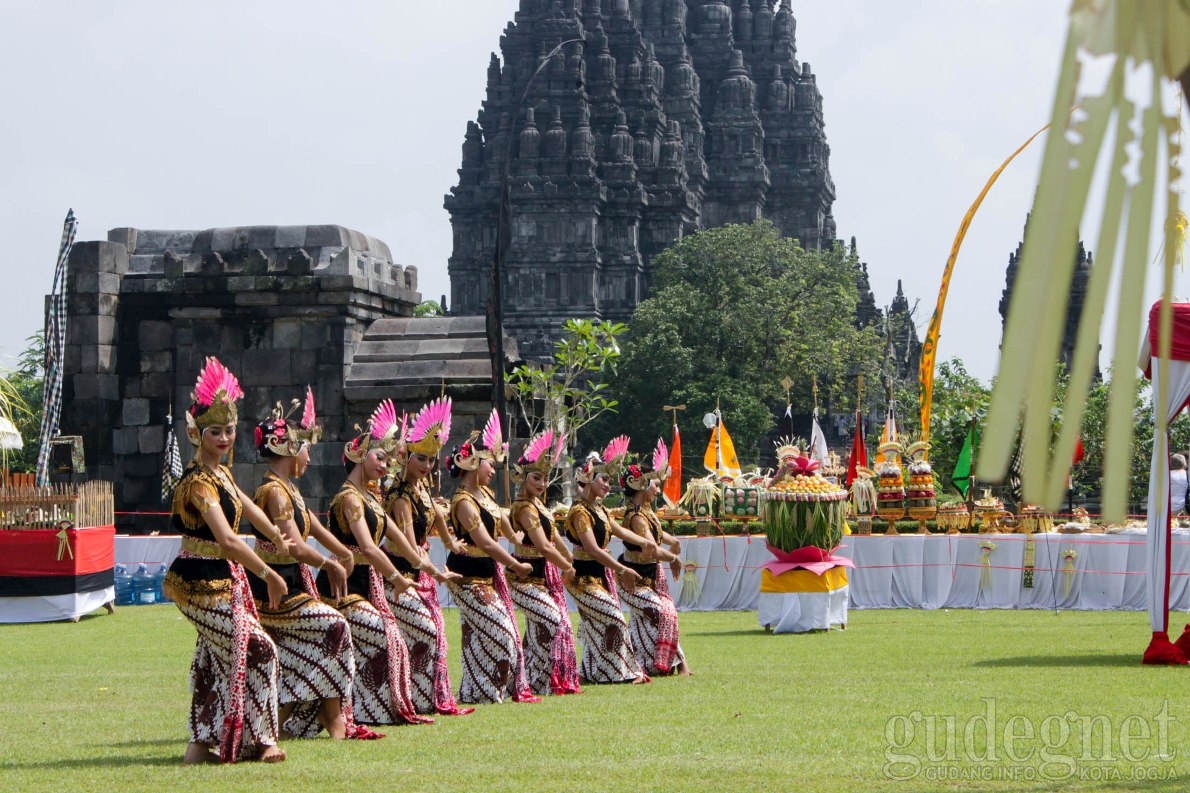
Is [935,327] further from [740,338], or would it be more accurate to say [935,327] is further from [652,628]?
[740,338]

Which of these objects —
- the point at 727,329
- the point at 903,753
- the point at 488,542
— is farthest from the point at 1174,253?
the point at 727,329

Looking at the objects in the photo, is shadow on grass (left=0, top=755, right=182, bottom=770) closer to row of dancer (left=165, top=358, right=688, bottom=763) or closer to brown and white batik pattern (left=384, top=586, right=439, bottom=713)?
row of dancer (left=165, top=358, right=688, bottom=763)

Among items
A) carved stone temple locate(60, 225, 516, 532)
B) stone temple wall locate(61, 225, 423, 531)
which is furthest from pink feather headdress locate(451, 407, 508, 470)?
stone temple wall locate(61, 225, 423, 531)

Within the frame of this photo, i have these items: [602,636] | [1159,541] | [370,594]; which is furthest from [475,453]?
[1159,541]

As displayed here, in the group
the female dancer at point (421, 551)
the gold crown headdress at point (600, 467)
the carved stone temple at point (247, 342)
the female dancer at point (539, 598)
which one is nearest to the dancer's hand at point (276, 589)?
the female dancer at point (421, 551)

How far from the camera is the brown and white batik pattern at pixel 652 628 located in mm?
12340

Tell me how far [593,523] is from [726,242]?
61.0 meters

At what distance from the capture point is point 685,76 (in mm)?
90875

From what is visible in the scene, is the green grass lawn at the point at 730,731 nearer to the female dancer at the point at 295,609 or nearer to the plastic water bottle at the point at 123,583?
the female dancer at the point at 295,609

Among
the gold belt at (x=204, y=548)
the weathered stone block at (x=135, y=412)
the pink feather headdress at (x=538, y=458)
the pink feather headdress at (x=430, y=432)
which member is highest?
the weathered stone block at (x=135, y=412)

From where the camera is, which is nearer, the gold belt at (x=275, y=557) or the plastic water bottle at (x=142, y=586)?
the gold belt at (x=275, y=557)

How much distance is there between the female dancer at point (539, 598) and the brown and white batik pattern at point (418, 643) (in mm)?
1344

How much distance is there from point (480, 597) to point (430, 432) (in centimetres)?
124

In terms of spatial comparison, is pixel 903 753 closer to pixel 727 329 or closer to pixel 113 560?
pixel 113 560
